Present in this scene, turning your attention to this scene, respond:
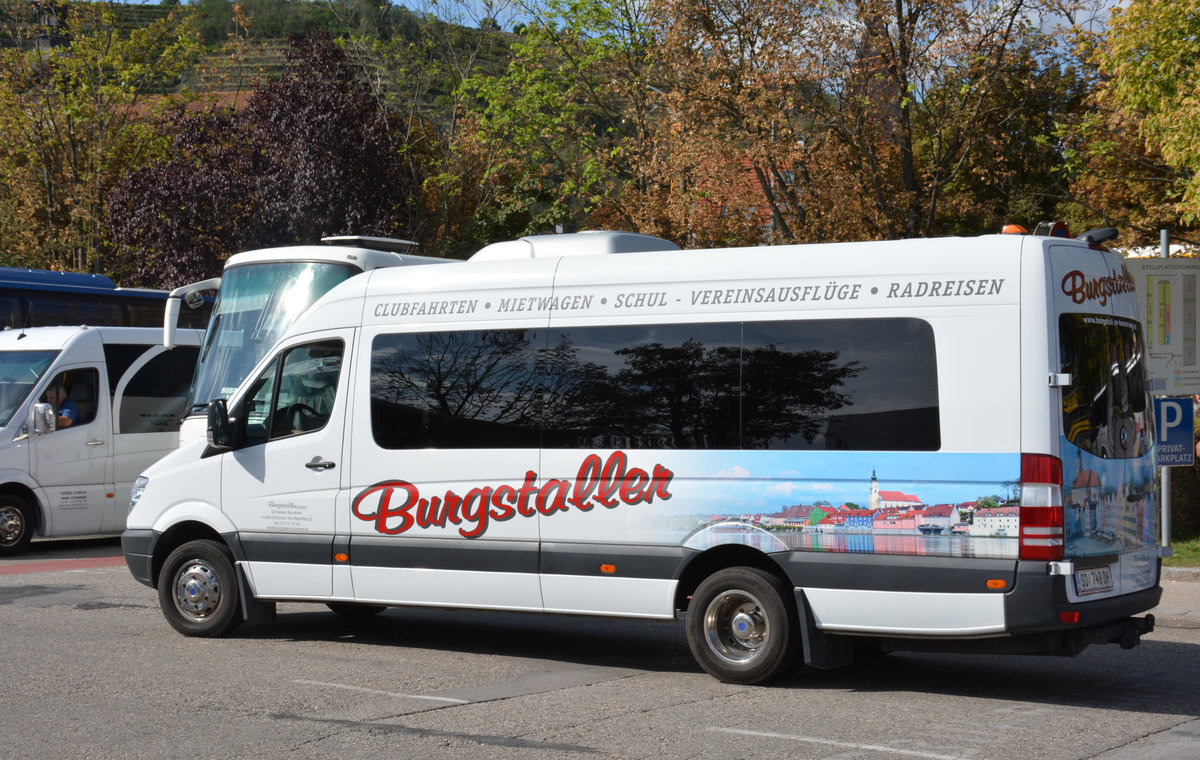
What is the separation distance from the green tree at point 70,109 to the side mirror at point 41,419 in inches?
788

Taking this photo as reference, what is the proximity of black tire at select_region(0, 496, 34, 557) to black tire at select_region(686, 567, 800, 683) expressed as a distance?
11.8 meters

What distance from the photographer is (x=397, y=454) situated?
9172 millimetres

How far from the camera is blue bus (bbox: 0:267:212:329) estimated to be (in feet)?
68.6

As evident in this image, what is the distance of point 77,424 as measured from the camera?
1748 centimetres

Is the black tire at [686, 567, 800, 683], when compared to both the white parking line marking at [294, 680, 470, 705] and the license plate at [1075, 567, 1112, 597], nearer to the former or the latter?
the white parking line marking at [294, 680, 470, 705]

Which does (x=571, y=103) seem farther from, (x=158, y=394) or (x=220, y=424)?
(x=220, y=424)

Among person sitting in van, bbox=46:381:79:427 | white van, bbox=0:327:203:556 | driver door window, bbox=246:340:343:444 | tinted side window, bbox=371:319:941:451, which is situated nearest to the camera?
tinted side window, bbox=371:319:941:451

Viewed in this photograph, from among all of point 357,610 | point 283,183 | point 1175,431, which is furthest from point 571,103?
point 357,610

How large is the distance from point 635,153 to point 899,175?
9815 millimetres

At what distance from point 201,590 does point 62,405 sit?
340 inches

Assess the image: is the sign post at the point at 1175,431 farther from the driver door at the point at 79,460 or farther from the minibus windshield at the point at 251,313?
the driver door at the point at 79,460

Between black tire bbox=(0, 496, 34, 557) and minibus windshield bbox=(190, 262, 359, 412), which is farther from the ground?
minibus windshield bbox=(190, 262, 359, 412)

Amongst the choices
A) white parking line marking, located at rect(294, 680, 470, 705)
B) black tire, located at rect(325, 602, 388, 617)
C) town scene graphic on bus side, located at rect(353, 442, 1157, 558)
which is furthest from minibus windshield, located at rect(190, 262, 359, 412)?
white parking line marking, located at rect(294, 680, 470, 705)

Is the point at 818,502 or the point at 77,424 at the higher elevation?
the point at 77,424
